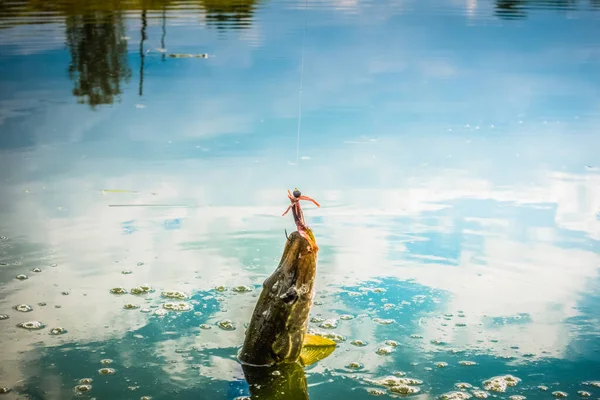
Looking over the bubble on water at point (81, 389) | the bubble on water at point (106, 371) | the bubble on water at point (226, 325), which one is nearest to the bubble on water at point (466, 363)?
the bubble on water at point (226, 325)

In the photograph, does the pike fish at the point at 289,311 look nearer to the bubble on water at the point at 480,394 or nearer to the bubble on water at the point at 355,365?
the bubble on water at the point at 355,365

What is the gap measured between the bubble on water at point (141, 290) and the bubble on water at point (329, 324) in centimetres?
169

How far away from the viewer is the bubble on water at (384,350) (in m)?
5.92

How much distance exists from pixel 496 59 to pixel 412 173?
9.51 m

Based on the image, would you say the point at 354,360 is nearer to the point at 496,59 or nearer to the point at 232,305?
the point at 232,305

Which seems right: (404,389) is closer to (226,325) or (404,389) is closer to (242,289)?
(226,325)

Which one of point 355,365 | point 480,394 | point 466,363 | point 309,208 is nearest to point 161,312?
point 355,365

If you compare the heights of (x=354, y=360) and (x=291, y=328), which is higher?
(x=291, y=328)

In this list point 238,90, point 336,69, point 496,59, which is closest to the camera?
point 238,90

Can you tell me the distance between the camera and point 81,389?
5504 millimetres

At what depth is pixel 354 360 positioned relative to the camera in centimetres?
583

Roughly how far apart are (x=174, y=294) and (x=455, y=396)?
273 cm

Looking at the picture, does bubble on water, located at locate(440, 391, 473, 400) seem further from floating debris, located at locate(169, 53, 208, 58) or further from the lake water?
floating debris, located at locate(169, 53, 208, 58)

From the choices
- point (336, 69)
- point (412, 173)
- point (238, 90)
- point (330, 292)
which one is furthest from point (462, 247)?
point (336, 69)
